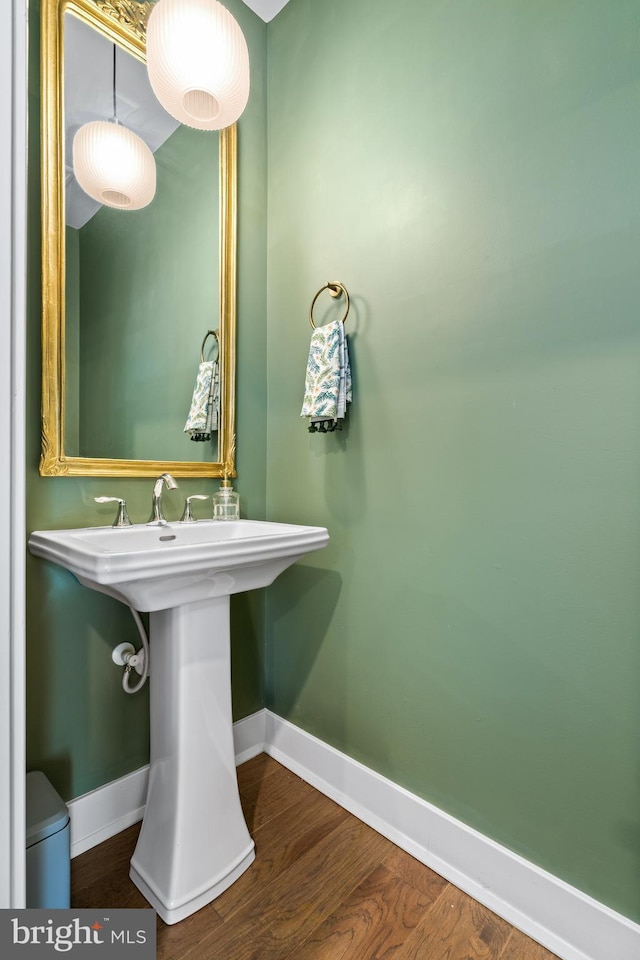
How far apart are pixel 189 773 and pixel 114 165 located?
1.68m

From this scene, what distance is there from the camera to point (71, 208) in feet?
4.01

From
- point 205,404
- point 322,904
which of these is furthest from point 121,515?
point 322,904

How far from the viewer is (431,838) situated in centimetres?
121

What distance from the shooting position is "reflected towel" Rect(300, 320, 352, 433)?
4.44 ft

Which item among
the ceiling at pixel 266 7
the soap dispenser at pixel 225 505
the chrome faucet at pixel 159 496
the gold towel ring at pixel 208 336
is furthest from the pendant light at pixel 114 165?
the soap dispenser at pixel 225 505

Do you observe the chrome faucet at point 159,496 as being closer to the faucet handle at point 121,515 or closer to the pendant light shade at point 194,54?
the faucet handle at point 121,515

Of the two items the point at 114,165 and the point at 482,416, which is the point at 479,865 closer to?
the point at 482,416

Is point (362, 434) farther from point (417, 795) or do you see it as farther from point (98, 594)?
point (417, 795)

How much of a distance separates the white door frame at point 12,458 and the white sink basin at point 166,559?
210 millimetres

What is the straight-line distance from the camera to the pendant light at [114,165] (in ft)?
4.08

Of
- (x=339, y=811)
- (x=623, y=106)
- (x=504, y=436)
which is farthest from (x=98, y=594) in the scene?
(x=623, y=106)

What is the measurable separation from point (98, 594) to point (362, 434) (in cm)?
91

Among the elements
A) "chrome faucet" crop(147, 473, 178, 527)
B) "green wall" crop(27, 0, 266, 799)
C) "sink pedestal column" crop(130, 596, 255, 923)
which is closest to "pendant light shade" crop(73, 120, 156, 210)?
"green wall" crop(27, 0, 266, 799)

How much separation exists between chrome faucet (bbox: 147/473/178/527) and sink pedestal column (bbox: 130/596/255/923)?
Result: 11.2 inches
